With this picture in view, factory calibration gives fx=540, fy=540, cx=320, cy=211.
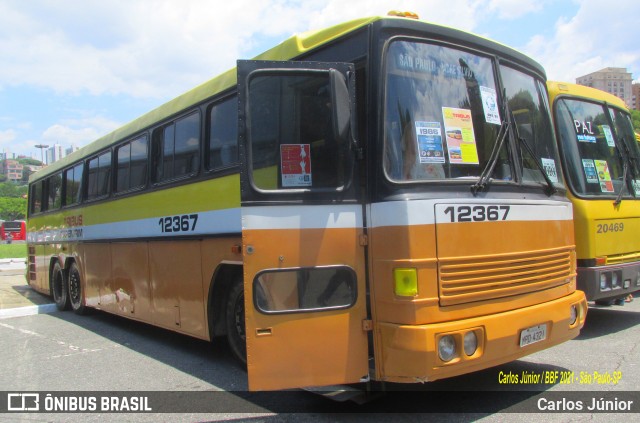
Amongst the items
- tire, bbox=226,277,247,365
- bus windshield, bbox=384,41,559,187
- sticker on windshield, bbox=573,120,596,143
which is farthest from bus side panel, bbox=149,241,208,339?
sticker on windshield, bbox=573,120,596,143

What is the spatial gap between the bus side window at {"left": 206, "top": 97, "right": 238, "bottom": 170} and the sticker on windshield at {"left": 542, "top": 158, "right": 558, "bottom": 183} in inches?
117

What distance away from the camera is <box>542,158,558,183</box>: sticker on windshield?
16.1ft

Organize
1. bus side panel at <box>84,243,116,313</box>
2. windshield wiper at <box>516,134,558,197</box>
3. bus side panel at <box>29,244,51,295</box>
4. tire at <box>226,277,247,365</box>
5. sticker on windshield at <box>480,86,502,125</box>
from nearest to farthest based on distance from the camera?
1. sticker on windshield at <box>480,86,502,125</box>
2. windshield wiper at <box>516,134,558,197</box>
3. tire at <box>226,277,247,365</box>
4. bus side panel at <box>84,243,116,313</box>
5. bus side panel at <box>29,244,51,295</box>

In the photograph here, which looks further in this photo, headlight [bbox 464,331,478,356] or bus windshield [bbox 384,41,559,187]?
bus windshield [bbox 384,41,559,187]

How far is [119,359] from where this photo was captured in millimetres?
6879

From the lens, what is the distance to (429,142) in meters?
4.06

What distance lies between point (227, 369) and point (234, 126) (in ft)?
9.04

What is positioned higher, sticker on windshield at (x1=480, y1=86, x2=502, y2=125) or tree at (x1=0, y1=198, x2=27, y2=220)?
tree at (x1=0, y1=198, x2=27, y2=220)

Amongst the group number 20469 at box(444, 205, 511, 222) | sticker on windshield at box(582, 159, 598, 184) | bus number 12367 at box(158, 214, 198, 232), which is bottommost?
number 20469 at box(444, 205, 511, 222)

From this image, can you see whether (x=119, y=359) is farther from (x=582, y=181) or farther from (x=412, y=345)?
(x=582, y=181)

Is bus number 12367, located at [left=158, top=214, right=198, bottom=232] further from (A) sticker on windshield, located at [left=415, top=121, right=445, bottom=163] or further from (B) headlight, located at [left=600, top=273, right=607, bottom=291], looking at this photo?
(B) headlight, located at [left=600, top=273, right=607, bottom=291]

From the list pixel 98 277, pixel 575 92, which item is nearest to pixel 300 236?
pixel 575 92

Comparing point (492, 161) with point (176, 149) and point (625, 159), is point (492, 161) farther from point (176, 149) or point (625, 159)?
point (625, 159)

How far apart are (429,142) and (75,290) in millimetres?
8859
